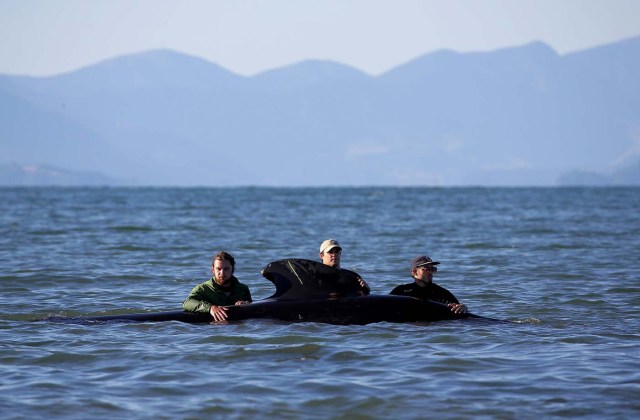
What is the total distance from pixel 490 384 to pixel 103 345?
5525mm

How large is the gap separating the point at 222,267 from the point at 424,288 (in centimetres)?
313

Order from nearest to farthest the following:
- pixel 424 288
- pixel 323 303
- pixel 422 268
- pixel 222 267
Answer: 1. pixel 323 303
2. pixel 222 267
3. pixel 422 268
4. pixel 424 288

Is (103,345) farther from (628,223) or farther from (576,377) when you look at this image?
(628,223)

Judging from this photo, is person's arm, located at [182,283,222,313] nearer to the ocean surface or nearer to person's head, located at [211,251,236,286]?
person's head, located at [211,251,236,286]

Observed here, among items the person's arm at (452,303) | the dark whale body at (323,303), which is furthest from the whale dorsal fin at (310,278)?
the person's arm at (452,303)

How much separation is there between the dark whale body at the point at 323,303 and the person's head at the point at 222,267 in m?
0.49

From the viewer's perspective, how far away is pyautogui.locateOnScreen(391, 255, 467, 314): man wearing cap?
52.5ft

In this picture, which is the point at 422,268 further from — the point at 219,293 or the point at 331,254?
the point at 219,293

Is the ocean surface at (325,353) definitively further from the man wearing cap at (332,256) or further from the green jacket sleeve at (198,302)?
the man wearing cap at (332,256)

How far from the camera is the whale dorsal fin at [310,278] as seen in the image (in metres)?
15.2

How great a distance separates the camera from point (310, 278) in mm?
15211

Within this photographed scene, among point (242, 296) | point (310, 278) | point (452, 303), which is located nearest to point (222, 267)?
point (242, 296)

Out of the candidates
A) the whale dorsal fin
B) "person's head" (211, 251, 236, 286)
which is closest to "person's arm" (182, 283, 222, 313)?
"person's head" (211, 251, 236, 286)

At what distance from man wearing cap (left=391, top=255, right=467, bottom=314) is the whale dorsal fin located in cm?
100
